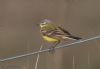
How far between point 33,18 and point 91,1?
562mm

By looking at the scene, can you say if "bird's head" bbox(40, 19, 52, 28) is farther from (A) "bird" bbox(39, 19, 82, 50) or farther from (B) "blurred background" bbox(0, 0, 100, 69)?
(B) "blurred background" bbox(0, 0, 100, 69)

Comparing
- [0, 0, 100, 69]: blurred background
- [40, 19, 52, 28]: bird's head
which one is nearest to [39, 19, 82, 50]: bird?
[40, 19, 52, 28]: bird's head

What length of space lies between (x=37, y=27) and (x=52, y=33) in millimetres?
581

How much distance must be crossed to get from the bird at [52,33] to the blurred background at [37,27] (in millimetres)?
460

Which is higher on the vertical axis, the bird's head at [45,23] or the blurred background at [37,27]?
the bird's head at [45,23]

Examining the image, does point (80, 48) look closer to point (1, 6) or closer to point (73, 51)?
point (73, 51)

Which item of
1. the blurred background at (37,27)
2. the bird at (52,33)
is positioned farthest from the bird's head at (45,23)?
the blurred background at (37,27)

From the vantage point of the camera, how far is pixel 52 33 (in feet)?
18.5

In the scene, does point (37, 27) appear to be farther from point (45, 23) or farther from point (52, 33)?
point (52, 33)

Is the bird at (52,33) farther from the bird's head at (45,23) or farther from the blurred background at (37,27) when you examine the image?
the blurred background at (37,27)

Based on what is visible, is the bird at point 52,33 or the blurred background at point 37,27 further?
the blurred background at point 37,27

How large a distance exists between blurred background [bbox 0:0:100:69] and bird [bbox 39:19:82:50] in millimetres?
460

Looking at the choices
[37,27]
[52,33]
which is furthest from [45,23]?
[37,27]

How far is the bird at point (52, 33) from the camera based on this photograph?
5.53 metres
